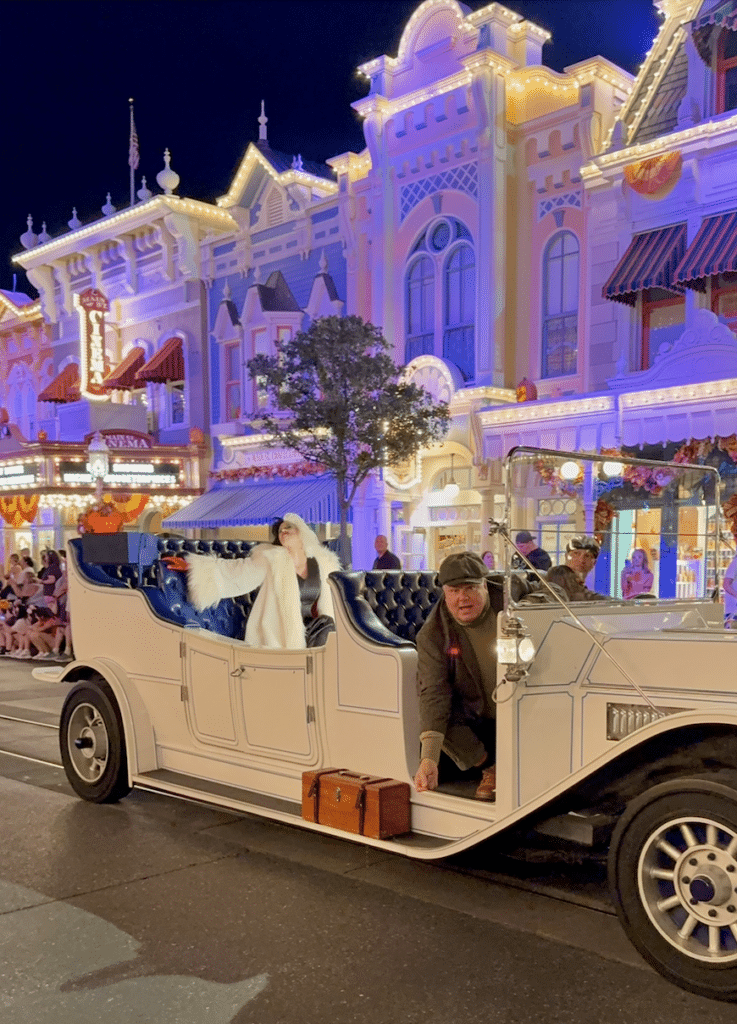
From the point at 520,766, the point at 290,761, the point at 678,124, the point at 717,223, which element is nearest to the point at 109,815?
the point at 290,761

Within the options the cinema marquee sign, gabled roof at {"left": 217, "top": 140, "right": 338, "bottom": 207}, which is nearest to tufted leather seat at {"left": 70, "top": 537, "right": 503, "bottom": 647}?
gabled roof at {"left": 217, "top": 140, "right": 338, "bottom": 207}

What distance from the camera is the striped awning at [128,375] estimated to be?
24125 millimetres

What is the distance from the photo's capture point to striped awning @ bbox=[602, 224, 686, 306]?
47.6ft

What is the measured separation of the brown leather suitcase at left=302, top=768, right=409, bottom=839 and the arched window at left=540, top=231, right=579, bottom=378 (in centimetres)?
1305

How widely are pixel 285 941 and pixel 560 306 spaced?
14.6 meters

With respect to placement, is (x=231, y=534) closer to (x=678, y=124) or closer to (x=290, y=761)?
(x=678, y=124)

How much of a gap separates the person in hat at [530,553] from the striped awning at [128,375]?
21.3 meters

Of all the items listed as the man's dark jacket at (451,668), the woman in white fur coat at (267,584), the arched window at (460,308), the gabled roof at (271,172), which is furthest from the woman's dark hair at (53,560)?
the man's dark jacket at (451,668)

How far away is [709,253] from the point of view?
45.0 feet

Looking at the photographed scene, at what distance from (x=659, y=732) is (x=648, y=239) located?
13.3 m

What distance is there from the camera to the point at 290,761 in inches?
199

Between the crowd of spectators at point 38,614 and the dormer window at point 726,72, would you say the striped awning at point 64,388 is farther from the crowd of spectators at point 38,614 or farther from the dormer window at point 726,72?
the dormer window at point 726,72

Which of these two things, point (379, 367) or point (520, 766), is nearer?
point (520, 766)

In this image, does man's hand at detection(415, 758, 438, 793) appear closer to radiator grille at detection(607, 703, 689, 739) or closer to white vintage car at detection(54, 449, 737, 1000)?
white vintage car at detection(54, 449, 737, 1000)
